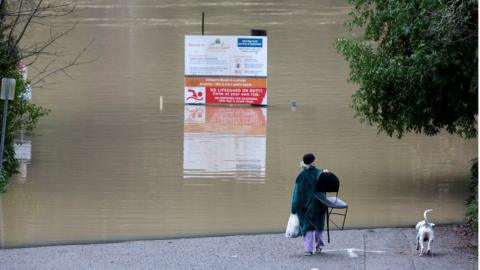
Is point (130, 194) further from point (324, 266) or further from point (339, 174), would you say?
point (324, 266)

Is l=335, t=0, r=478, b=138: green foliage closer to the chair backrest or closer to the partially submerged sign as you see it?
the chair backrest

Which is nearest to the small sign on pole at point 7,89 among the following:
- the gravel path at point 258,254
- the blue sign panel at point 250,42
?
the gravel path at point 258,254

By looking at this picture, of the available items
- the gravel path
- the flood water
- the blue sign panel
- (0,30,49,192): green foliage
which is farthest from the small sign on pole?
the blue sign panel

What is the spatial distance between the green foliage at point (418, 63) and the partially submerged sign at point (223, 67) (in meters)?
10.9

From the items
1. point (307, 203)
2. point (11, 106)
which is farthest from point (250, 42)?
point (307, 203)

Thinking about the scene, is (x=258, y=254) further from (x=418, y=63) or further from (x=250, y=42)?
(x=250, y=42)

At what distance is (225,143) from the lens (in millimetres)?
22609

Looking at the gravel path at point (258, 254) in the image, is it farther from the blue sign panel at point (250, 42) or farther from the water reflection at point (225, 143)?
the blue sign panel at point (250, 42)

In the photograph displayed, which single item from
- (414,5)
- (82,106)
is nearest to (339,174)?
(414,5)

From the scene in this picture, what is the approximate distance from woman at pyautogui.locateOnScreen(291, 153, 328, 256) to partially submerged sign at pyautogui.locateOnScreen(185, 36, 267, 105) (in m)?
16.3

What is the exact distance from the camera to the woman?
1211 centimetres

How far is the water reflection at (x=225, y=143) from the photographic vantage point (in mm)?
19344

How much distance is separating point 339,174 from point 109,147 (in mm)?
5516

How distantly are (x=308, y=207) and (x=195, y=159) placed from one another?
8607 mm
